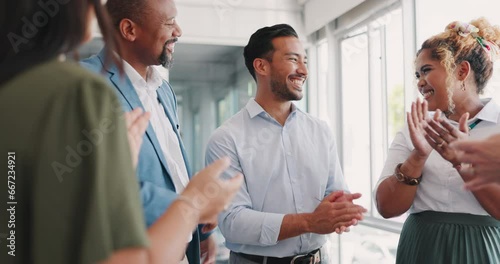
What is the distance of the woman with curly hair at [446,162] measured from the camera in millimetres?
1701

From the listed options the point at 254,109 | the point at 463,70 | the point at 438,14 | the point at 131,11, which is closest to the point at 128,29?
the point at 131,11

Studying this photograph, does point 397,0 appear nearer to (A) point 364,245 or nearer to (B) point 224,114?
(A) point 364,245

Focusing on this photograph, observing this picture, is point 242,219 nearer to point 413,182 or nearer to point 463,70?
point 413,182

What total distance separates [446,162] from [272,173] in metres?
0.73

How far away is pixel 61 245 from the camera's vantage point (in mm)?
560

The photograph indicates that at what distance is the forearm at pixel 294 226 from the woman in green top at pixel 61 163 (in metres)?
1.31

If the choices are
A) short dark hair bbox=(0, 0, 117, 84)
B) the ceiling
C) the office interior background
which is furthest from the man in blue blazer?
the ceiling

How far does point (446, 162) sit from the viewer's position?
6.07 ft

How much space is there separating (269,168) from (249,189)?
0.13 m

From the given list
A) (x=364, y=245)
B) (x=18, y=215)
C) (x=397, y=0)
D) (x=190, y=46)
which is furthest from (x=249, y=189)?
(x=190, y=46)

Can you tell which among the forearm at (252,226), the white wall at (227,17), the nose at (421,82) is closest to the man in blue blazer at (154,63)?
the forearm at (252,226)

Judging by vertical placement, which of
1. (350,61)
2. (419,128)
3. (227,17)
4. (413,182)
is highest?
(227,17)

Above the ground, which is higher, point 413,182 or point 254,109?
point 254,109

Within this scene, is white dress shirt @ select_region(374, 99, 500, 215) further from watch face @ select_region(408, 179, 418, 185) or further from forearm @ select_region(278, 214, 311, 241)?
forearm @ select_region(278, 214, 311, 241)
